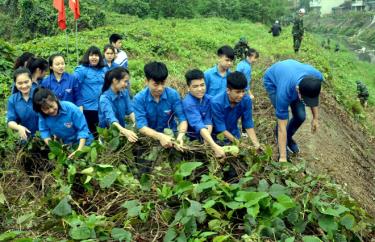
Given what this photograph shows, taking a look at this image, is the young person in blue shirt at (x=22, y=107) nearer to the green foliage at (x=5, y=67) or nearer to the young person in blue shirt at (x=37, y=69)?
the young person in blue shirt at (x=37, y=69)

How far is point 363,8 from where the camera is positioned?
223 ft

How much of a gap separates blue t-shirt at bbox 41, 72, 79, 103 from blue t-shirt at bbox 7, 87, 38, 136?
69 centimetres

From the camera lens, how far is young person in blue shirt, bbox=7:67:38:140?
4691 millimetres

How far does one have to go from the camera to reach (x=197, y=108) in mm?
4363

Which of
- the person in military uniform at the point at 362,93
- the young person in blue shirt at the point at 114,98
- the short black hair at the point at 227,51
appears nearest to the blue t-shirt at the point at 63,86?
the young person in blue shirt at the point at 114,98

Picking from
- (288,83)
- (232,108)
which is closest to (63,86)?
(232,108)

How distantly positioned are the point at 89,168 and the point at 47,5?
2089 centimetres

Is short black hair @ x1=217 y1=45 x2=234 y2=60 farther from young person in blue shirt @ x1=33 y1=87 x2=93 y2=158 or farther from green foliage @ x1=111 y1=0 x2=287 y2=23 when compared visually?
green foliage @ x1=111 y1=0 x2=287 y2=23

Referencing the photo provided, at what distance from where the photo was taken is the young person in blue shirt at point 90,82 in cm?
589

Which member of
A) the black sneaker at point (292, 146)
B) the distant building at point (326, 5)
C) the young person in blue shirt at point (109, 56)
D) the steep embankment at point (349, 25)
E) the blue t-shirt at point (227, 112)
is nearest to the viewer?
the blue t-shirt at point (227, 112)

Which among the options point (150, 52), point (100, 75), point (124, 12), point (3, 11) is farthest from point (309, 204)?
point (124, 12)

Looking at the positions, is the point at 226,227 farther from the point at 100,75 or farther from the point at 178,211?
the point at 100,75

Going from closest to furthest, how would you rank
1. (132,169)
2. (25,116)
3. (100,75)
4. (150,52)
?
(132,169) → (25,116) → (100,75) → (150,52)

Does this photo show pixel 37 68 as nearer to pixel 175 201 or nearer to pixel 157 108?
pixel 157 108
